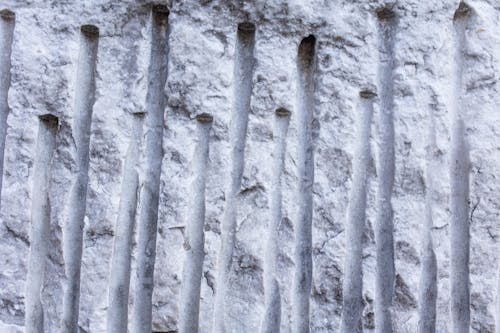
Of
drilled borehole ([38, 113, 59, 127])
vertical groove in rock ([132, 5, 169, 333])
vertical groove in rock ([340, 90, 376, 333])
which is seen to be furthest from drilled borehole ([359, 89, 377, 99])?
A: drilled borehole ([38, 113, 59, 127])

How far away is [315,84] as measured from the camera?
0.92 m

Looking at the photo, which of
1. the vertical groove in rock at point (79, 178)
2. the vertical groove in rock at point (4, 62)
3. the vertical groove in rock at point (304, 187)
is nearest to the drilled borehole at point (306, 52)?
the vertical groove in rock at point (304, 187)

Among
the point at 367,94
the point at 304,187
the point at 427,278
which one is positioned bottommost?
the point at 427,278

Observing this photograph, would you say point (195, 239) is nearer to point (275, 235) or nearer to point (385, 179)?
point (275, 235)

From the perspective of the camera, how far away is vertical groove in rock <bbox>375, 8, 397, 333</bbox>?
0.90m

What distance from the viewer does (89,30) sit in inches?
36.8

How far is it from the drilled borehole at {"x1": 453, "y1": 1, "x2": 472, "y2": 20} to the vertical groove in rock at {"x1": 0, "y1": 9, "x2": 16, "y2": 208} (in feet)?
1.89

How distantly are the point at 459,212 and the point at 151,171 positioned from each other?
39 centimetres

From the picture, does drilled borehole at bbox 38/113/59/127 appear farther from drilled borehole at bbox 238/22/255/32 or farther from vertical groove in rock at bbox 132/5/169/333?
drilled borehole at bbox 238/22/255/32

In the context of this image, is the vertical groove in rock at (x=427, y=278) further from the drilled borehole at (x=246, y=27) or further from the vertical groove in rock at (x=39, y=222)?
the vertical groove in rock at (x=39, y=222)

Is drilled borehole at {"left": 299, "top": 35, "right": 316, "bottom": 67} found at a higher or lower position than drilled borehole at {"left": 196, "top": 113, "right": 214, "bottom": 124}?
higher

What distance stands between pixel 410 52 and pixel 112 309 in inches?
19.7

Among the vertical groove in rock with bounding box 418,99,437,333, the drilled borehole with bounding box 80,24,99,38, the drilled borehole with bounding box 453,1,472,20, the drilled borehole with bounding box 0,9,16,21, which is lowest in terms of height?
the vertical groove in rock with bounding box 418,99,437,333

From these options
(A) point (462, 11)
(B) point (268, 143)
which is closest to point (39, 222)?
(B) point (268, 143)
